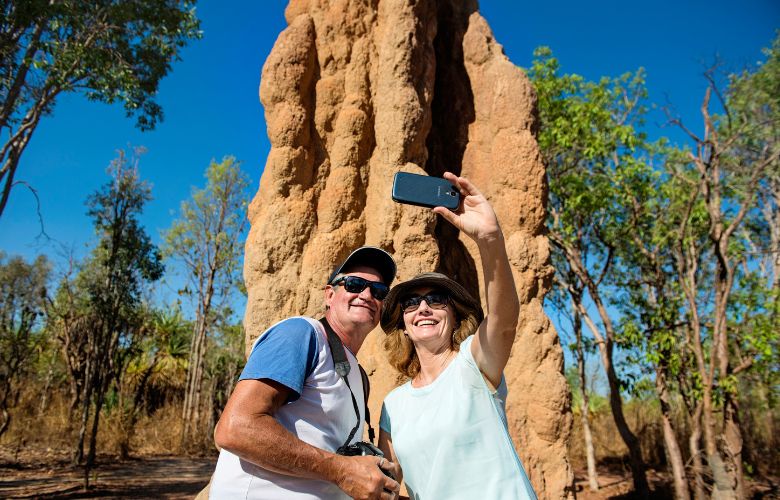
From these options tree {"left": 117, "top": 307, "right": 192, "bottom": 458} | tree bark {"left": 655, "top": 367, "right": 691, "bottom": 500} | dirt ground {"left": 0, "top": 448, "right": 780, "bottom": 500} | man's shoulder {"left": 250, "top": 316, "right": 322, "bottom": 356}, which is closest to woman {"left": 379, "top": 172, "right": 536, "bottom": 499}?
man's shoulder {"left": 250, "top": 316, "right": 322, "bottom": 356}

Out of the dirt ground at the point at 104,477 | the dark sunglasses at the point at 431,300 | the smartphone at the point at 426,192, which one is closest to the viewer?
the smartphone at the point at 426,192

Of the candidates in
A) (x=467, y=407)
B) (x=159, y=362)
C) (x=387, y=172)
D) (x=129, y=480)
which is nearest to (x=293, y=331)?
(x=467, y=407)

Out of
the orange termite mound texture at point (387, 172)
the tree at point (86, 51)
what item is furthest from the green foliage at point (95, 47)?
the orange termite mound texture at point (387, 172)

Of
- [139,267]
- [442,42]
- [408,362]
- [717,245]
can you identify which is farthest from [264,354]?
[139,267]

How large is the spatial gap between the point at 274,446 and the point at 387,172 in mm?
3310

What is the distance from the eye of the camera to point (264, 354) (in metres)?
1.61

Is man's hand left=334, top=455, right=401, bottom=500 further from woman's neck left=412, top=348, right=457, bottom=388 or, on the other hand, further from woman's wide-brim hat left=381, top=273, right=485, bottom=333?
woman's wide-brim hat left=381, top=273, right=485, bottom=333

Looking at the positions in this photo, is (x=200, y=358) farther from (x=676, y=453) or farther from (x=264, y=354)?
(x=264, y=354)

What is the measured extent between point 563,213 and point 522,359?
228 inches

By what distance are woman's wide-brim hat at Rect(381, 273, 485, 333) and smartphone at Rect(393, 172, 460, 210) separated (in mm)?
386

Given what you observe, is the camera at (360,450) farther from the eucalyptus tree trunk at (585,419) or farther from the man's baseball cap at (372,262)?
the eucalyptus tree trunk at (585,419)

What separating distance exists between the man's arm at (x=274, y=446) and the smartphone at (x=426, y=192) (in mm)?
764

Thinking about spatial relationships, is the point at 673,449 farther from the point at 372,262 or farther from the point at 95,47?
the point at 95,47

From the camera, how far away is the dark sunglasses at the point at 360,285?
2.04 metres
